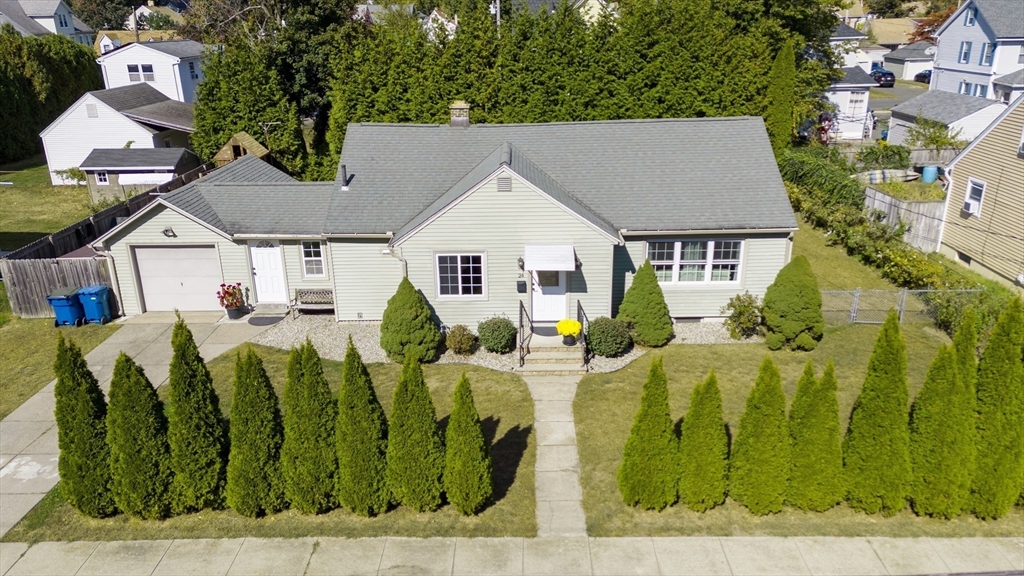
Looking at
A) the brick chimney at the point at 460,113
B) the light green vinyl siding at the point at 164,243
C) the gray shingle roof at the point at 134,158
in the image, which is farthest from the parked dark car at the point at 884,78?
the light green vinyl siding at the point at 164,243

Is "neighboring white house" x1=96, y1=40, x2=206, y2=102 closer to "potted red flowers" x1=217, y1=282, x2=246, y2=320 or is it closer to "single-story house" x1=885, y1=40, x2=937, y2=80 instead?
"potted red flowers" x1=217, y1=282, x2=246, y2=320

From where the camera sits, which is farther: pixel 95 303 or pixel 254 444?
pixel 95 303

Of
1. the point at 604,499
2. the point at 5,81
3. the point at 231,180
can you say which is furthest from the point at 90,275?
the point at 5,81

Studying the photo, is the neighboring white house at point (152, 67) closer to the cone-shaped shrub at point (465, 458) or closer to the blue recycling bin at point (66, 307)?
the blue recycling bin at point (66, 307)

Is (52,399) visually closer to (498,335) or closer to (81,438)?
(81,438)

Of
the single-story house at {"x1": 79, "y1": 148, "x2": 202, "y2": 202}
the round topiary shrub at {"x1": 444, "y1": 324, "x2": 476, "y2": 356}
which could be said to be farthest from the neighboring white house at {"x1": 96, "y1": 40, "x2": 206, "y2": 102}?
the round topiary shrub at {"x1": 444, "y1": 324, "x2": 476, "y2": 356}

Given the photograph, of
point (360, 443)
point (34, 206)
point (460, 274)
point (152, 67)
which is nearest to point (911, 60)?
point (152, 67)

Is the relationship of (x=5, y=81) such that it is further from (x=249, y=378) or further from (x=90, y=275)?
(x=249, y=378)
